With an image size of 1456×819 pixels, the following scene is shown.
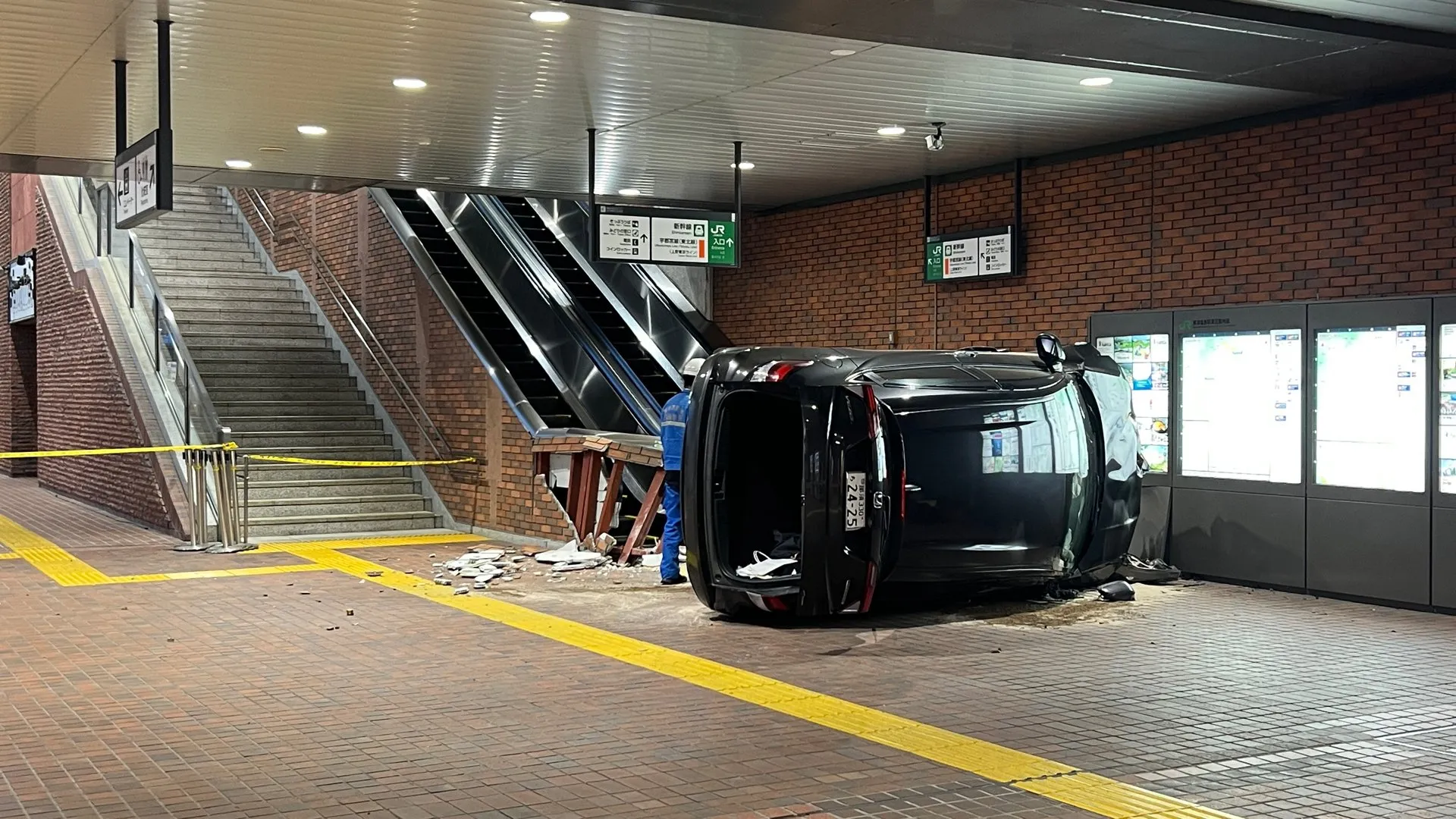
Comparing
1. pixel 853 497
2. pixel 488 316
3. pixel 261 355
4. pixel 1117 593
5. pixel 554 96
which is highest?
pixel 554 96

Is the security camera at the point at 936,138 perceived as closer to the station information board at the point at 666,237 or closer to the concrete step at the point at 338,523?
the station information board at the point at 666,237

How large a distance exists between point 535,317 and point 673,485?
5753 millimetres

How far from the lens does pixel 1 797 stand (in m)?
5.28

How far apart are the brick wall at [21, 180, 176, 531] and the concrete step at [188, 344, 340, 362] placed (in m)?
1.01

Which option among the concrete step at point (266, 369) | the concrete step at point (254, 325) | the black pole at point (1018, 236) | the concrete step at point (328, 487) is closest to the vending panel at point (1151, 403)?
Result: the black pole at point (1018, 236)

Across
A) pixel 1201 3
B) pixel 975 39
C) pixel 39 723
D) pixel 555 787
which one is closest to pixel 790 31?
pixel 975 39

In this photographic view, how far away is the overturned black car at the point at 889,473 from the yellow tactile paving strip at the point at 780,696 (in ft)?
3.50

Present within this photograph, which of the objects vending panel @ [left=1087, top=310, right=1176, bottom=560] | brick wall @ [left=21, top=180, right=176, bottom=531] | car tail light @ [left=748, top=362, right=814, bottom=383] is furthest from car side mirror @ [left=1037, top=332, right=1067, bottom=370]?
brick wall @ [left=21, top=180, right=176, bottom=531]

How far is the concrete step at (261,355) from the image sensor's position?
56.2ft

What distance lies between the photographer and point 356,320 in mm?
17281

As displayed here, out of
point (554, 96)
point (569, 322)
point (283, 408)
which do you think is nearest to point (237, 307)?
point (283, 408)

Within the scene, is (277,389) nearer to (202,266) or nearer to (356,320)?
(356,320)

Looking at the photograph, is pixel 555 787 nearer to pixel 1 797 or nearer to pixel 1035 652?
pixel 1 797

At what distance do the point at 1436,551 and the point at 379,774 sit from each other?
23.7 ft
